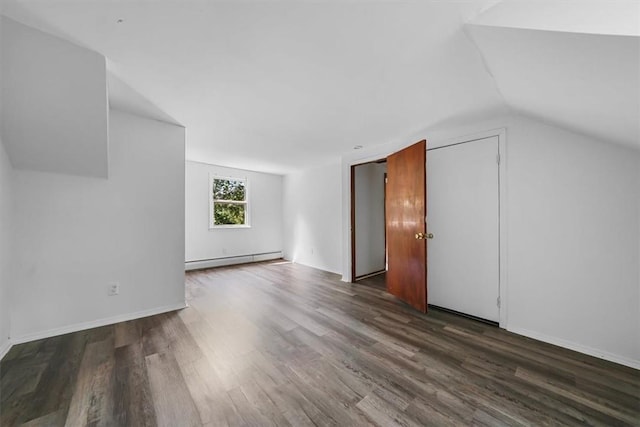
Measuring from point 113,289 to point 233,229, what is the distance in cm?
301

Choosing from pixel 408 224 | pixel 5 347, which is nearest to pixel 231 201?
pixel 5 347

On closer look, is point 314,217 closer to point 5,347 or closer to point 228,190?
point 228,190

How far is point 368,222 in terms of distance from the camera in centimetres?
457

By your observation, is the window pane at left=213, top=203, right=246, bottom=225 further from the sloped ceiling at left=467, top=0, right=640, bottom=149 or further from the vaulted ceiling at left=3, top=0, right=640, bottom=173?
the sloped ceiling at left=467, top=0, right=640, bottom=149

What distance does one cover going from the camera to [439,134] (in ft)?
9.54

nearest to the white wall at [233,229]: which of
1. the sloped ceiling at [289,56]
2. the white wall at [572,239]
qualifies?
the sloped ceiling at [289,56]

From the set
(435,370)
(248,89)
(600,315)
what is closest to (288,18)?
(248,89)

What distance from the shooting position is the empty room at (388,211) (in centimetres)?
130

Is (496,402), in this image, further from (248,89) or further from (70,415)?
(248,89)

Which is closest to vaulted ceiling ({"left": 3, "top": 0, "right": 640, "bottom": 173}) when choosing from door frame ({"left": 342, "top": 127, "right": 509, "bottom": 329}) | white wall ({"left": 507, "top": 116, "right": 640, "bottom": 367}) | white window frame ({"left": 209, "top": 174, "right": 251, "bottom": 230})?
white wall ({"left": 507, "top": 116, "right": 640, "bottom": 367})

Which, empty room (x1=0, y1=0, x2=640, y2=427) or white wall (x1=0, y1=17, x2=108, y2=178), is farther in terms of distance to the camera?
white wall (x1=0, y1=17, x2=108, y2=178)

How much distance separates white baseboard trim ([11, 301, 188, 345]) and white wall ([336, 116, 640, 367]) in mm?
3807

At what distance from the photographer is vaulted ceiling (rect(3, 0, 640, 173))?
1.12m

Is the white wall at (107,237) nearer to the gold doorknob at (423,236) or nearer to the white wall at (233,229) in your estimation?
the white wall at (233,229)
